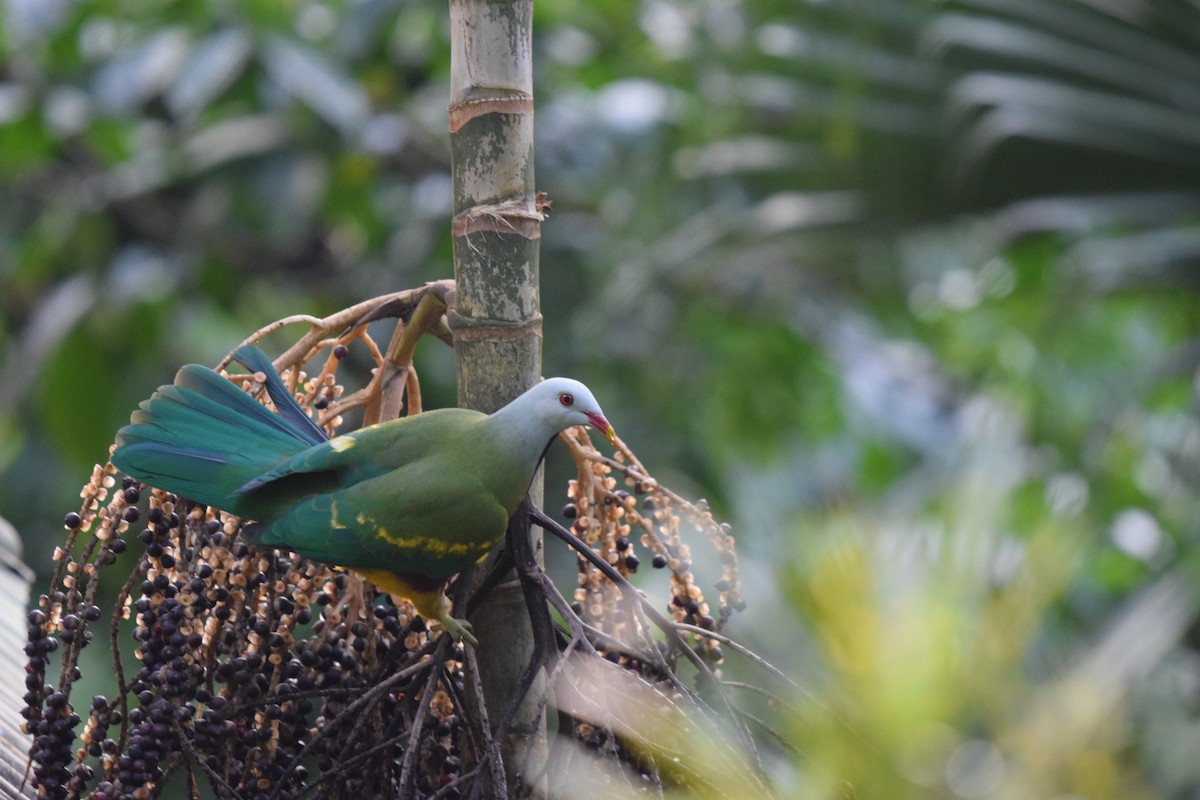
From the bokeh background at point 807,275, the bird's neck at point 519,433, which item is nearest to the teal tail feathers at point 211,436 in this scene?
the bird's neck at point 519,433

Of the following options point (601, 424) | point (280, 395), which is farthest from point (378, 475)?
point (601, 424)

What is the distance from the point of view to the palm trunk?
1.31 metres

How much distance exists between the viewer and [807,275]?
17.3 ft

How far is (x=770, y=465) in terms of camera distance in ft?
13.2

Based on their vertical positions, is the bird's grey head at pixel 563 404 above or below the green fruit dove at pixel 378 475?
above

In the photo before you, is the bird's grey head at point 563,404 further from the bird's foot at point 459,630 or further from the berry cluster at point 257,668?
the bird's foot at point 459,630

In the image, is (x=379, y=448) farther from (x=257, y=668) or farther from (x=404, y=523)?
(x=257, y=668)

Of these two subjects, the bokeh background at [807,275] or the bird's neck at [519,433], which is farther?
the bird's neck at [519,433]

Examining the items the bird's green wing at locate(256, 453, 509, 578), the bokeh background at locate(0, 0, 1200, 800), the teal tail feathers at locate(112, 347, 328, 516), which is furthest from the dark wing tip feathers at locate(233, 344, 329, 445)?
the bokeh background at locate(0, 0, 1200, 800)

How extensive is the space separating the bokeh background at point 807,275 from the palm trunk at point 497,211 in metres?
0.28

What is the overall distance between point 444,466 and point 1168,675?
7.28ft

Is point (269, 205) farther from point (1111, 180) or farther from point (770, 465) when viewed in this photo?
point (1111, 180)

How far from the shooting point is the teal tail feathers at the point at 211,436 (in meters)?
1.36

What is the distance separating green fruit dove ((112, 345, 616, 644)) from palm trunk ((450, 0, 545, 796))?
3.0 inches
